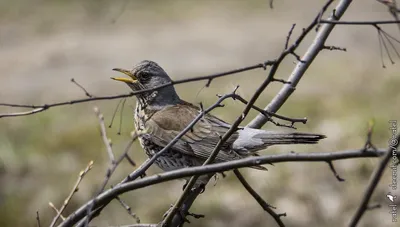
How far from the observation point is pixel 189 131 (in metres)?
4.60

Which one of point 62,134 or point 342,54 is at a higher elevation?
point 342,54

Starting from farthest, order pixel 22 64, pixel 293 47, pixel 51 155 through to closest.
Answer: pixel 22 64
pixel 51 155
pixel 293 47

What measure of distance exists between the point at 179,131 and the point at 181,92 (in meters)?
6.14

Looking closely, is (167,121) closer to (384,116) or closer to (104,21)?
(384,116)

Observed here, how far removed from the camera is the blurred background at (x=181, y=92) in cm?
766

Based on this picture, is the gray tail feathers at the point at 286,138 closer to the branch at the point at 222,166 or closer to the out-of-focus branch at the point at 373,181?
the branch at the point at 222,166

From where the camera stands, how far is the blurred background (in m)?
7.66

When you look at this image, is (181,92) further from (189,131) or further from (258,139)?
(258,139)

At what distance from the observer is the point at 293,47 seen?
8.39 ft

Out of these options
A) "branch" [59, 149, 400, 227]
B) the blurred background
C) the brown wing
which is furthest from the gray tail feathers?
"branch" [59, 149, 400, 227]

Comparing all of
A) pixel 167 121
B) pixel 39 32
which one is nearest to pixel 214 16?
pixel 39 32

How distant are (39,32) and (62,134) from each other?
Result: 631 cm

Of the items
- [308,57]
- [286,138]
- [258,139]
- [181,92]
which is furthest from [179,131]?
[181,92]

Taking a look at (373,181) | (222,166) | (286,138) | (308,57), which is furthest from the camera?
(286,138)
